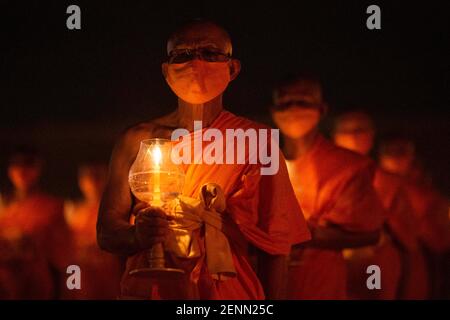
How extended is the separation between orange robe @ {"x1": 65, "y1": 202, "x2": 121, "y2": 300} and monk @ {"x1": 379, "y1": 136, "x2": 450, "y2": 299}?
5.47 ft

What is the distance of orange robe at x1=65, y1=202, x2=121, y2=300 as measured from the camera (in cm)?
788

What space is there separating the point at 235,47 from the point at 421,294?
1786 millimetres

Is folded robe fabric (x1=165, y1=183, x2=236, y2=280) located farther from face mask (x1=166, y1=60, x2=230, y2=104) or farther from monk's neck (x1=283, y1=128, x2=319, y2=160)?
monk's neck (x1=283, y1=128, x2=319, y2=160)

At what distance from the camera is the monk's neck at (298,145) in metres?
7.90

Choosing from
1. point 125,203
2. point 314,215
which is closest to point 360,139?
point 314,215

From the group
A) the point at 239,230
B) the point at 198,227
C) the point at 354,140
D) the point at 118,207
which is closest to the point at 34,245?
the point at 118,207

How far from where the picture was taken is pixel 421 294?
8.23 metres

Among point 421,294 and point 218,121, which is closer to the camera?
point 218,121

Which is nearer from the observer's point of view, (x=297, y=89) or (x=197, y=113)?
(x=197, y=113)

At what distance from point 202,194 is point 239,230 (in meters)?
0.27

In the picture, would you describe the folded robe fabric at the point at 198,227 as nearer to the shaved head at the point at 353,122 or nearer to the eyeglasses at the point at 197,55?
the eyeglasses at the point at 197,55

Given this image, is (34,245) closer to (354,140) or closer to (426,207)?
(354,140)

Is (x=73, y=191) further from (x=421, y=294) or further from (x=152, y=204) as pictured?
(x=421, y=294)

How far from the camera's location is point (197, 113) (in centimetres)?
732
